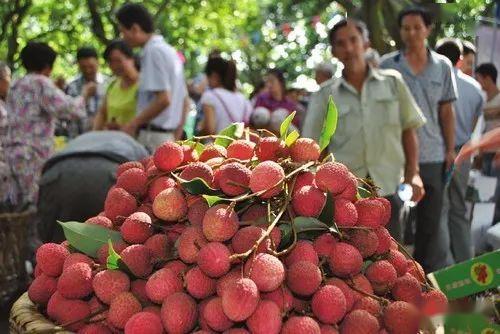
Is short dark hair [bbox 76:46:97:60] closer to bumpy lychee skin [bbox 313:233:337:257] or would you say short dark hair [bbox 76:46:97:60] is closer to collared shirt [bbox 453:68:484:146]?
collared shirt [bbox 453:68:484:146]

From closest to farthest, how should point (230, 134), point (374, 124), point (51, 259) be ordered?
point (51, 259) < point (230, 134) < point (374, 124)

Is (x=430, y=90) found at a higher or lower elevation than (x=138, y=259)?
lower

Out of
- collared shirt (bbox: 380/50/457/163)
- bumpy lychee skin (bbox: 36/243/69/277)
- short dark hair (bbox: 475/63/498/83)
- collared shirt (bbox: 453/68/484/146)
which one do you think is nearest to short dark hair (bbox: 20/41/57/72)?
collared shirt (bbox: 380/50/457/163)

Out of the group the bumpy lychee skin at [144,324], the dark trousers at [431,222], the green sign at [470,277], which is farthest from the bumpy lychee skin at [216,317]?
the dark trousers at [431,222]

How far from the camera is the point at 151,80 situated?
4.46m

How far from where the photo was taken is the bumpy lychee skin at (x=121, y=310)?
1.45m

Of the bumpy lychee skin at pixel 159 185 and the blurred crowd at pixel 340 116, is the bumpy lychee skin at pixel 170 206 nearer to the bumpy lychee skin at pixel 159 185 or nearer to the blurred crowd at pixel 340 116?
the bumpy lychee skin at pixel 159 185

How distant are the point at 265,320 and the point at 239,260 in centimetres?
15

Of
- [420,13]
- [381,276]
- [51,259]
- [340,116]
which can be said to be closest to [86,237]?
[51,259]

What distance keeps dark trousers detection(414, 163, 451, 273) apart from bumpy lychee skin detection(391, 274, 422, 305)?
2985 mm

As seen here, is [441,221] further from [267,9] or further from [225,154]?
[267,9]

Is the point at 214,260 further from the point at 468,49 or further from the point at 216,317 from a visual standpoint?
the point at 468,49

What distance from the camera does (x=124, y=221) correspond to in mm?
1676

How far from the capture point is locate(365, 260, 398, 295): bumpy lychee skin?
1595mm
